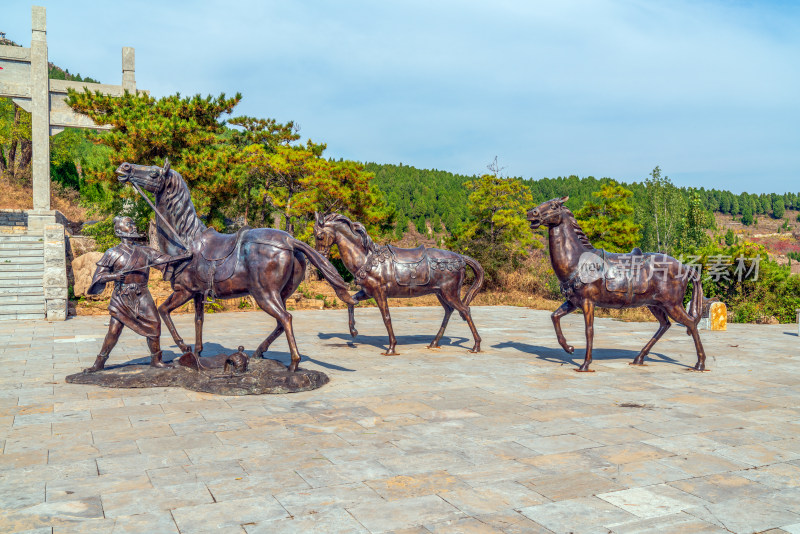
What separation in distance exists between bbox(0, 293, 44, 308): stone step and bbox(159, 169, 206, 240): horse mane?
8427 mm

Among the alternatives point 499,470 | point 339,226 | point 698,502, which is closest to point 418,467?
point 499,470

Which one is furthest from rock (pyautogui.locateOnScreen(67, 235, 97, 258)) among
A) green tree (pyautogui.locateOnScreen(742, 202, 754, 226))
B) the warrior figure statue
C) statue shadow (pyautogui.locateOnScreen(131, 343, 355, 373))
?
green tree (pyautogui.locateOnScreen(742, 202, 754, 226))

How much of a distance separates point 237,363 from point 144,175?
2.25 meters

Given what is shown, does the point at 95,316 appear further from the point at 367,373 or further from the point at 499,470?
the point at 499,470

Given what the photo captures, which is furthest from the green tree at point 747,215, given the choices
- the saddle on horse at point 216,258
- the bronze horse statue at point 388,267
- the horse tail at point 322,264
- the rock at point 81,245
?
the saddle on horse at point 216,258

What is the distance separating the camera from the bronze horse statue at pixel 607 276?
24.9 feet

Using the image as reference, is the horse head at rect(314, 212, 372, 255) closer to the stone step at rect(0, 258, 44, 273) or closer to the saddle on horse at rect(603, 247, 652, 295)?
the saddle on horse at rect(603, 247, 652, 295)

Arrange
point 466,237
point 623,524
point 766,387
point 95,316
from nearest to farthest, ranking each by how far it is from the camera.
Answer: point 623,524 < point 766,387 < point 95,316 < point 466,237

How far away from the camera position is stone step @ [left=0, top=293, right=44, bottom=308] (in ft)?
42.8

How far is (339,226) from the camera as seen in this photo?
8.73 metres

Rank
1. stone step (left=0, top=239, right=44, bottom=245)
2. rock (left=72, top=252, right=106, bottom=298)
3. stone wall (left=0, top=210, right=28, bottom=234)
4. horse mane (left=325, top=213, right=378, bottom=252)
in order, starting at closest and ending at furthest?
horse mane (left=325, top=213, right=378, bottom=252), stone step (left=0, top=239, right=44, bottom=245), rock (left=72, top=252, right=106, bottom=298), stone wall (left=0, top=210, right=28, bottom=234)

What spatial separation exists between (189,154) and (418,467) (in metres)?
13.9

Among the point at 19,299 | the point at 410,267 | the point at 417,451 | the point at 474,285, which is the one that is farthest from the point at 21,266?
the point at 417,451

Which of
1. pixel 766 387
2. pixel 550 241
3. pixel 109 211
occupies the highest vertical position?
pixel 109 211
